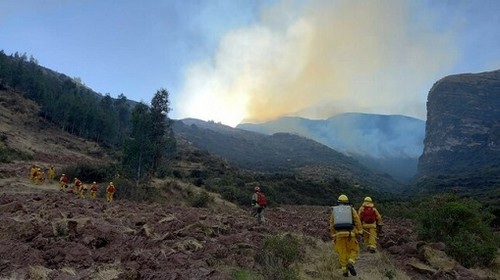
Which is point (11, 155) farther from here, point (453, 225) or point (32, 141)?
point (453, 225)

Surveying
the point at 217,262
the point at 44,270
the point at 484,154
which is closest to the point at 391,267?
the point at 217,262

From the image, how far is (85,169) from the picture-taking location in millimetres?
38406

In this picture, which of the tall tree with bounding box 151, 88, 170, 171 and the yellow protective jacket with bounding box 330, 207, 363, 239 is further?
the tall tree with bounding box 151, 88, 170, 171

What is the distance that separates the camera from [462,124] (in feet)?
487

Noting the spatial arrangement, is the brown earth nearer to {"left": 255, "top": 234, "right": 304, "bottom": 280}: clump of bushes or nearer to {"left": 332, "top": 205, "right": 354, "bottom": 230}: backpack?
{"left": 255, "top": 234, "right": 304, "bottom": 280}: clump of bushes

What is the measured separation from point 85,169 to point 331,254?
3119 centimetres

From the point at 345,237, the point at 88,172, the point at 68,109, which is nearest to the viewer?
the point at 345,237

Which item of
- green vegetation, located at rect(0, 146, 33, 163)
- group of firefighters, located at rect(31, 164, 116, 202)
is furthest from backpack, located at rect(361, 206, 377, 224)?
green vegetation, located at rect(0, 146, 33, 163)

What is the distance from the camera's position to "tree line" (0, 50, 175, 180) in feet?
135

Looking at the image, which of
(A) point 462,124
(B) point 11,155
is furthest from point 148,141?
(A) point 462,124

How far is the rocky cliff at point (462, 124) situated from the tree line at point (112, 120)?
84902 millimetres

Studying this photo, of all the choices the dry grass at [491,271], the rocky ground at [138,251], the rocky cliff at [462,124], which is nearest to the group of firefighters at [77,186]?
the rocky ground at [138,251]

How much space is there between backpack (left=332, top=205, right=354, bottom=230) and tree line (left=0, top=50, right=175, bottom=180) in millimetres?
32021

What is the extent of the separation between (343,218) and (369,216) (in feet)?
6.95
